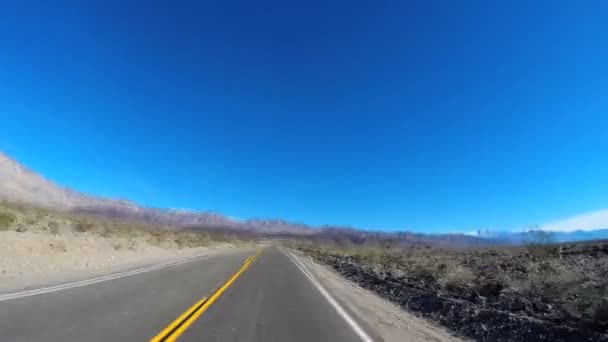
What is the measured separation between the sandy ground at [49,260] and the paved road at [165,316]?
88.6 inches

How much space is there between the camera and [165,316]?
27.6 feet

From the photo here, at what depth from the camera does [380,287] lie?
19.2m

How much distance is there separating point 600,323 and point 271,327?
6.88 meters

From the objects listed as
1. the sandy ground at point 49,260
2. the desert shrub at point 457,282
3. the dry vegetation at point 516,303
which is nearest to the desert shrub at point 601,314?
the dry vegetation at point 516,303

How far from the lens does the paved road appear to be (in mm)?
6723

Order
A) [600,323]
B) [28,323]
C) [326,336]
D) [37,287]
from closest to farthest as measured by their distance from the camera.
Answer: [28,323] < [326,336] < [600,323] < [37,287]

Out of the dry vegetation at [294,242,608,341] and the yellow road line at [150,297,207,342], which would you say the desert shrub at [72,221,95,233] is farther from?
the yellow road line at [150,297,207,342]

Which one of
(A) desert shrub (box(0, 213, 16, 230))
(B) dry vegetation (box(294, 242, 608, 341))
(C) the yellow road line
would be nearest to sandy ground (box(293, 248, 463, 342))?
(B) dry vegetation (box(294, 242, 608, 341))

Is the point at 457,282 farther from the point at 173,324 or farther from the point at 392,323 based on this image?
the point at 173,324

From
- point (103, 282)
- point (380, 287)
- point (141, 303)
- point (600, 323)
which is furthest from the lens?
point (380, 287)

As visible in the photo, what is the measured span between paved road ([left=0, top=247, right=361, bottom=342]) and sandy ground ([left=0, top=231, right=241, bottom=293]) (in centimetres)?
225

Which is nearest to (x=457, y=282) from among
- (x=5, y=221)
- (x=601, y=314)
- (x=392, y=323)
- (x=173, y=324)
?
(x=392, y=323)

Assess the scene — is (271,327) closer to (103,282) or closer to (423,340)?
(423,340)

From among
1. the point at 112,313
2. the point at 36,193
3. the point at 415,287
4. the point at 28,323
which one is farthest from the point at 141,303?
the point at 36,193
